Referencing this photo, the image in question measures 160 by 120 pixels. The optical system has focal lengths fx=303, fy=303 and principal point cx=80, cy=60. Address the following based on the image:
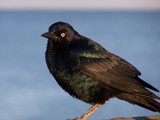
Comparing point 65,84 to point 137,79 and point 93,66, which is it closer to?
point 93,66

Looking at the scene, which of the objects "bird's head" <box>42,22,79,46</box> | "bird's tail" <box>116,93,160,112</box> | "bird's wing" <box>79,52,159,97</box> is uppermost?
"bird's head" <box>42,22,79,46</box>

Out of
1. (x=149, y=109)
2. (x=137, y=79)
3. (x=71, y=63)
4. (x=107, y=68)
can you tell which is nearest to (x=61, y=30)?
(x=71, y=63)

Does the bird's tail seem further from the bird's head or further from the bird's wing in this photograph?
the bird's head

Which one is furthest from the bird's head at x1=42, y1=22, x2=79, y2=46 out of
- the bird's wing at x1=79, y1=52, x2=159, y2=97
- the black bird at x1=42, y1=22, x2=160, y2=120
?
the bird's wing at x1=79, y1=52, x2=159, y2=97

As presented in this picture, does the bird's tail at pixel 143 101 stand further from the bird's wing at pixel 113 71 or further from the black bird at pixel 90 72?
the bird's wing at pixel 113 71

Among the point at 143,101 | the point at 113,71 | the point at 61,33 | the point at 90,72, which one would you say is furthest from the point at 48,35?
the point at 143,101

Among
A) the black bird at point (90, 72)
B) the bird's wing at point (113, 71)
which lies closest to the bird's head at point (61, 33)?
the black bird at point (90, 72)

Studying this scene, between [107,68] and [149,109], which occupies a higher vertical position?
[107,68]
